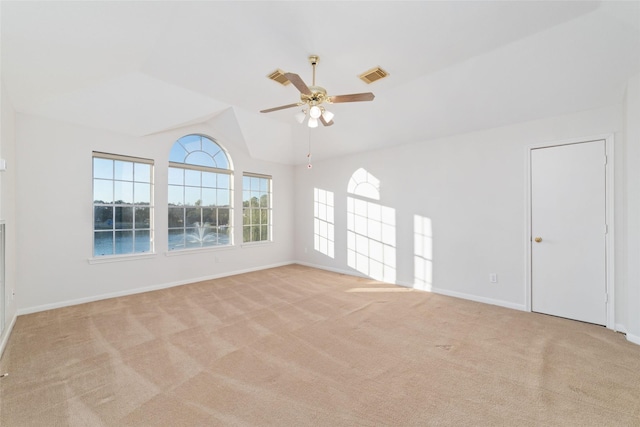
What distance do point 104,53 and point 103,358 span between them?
9.89ft

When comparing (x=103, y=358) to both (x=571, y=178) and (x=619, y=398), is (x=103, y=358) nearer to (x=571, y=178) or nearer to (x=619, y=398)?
(x=619, y=398)

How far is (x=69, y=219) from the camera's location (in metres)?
3.81

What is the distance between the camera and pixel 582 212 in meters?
3.28

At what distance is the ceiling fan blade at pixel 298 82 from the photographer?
2.31 m

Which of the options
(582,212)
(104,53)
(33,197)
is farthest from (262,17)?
(582,212)

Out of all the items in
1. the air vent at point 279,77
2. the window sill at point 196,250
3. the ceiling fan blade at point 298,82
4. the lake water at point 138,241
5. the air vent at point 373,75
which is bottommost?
the window sill at point 196,250

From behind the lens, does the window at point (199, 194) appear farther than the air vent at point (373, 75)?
Yes

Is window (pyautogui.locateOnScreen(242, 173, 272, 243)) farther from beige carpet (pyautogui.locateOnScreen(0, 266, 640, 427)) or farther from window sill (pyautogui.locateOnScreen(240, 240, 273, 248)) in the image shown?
beige carpet (pyautogui.locateOnScreen(0, 266, 640, 427))

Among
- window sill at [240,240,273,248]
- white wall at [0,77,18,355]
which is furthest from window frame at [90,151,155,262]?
window sill at [240,240,273,248]

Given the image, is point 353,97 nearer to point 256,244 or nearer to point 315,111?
point 315,111

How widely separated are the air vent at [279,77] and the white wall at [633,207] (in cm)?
369

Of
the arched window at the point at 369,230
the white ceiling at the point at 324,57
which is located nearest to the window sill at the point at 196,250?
the white ceiling at the point at 324,57

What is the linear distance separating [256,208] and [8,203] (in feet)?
12.5

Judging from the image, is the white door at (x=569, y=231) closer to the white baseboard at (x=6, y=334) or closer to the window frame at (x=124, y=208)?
the window frame at (x=124, y=208)
